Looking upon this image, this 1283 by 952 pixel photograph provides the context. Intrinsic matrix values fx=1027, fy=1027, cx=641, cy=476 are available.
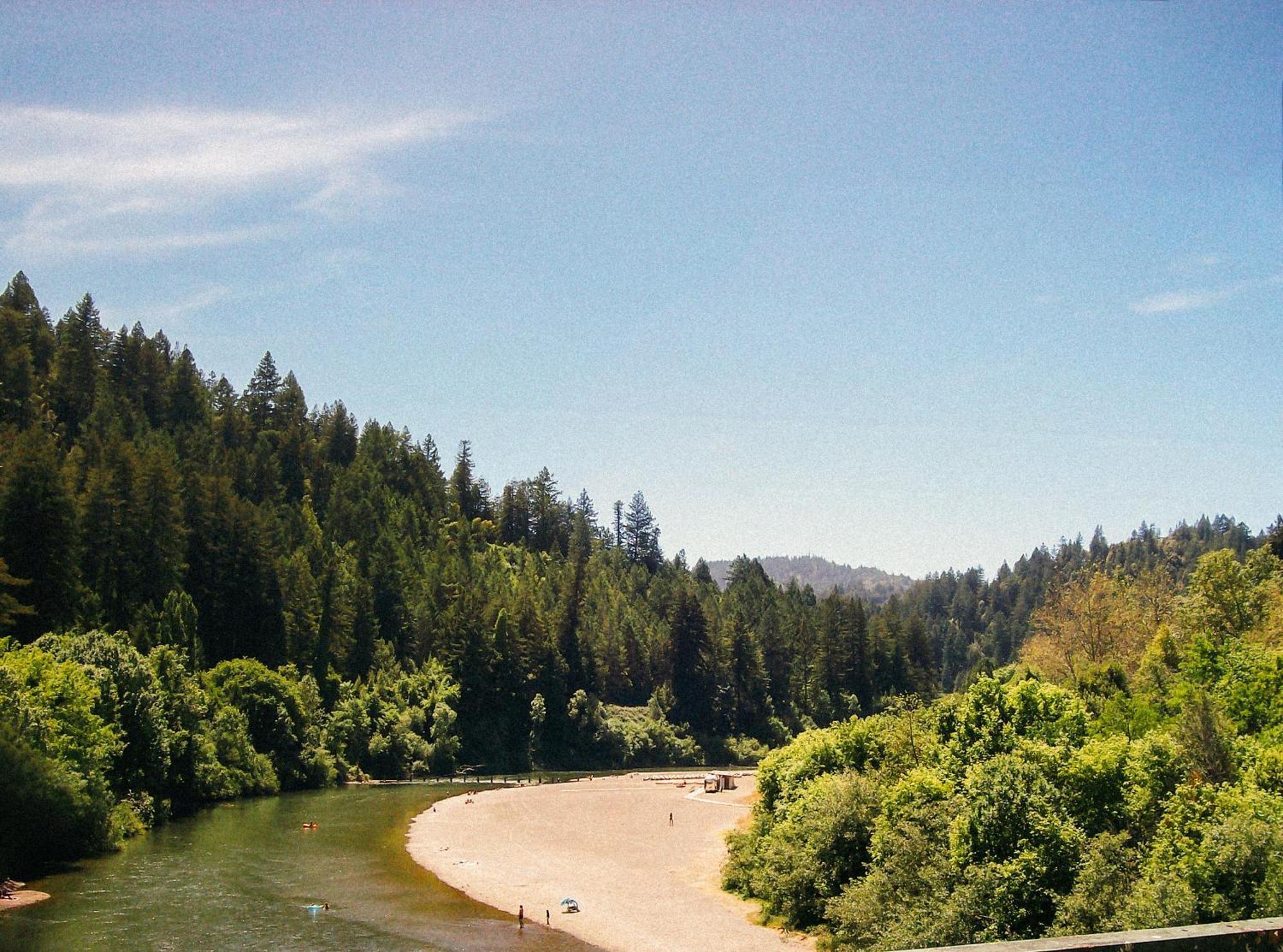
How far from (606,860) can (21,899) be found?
30.8 metres

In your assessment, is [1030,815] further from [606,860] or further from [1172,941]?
[606,860]

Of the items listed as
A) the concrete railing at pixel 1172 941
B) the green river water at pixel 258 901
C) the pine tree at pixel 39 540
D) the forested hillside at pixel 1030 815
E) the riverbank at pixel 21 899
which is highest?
the pine tree at pixel 39 540

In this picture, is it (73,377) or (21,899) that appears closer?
(21,899)

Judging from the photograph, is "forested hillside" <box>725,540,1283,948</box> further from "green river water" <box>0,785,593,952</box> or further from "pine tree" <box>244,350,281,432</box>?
"pine tree" <box>244,350,281,432</box>

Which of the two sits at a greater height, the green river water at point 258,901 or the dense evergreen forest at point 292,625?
the dense evergreen forest at point 292,625

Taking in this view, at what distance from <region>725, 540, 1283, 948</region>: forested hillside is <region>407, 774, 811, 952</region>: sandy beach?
11.1 feet

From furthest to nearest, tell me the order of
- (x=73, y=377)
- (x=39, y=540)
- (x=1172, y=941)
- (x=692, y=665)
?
(x=692, y=665)
(x=73, y=377)
(x=39, y=540)
(x=1172, y=941)

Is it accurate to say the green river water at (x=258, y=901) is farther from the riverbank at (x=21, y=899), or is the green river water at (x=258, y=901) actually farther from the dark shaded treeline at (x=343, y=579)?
the dark shaded treeline at (x=343, y=579)

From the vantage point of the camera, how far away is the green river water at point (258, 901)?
4122cm

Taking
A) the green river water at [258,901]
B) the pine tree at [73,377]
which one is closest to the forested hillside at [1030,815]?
the green river water at [258,901]

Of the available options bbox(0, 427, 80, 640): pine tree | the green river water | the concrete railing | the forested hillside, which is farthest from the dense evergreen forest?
the concrete railing

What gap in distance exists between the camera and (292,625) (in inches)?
4510

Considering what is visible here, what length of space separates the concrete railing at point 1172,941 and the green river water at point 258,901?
3701 cm

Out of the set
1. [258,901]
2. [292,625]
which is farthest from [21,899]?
[292,625]
